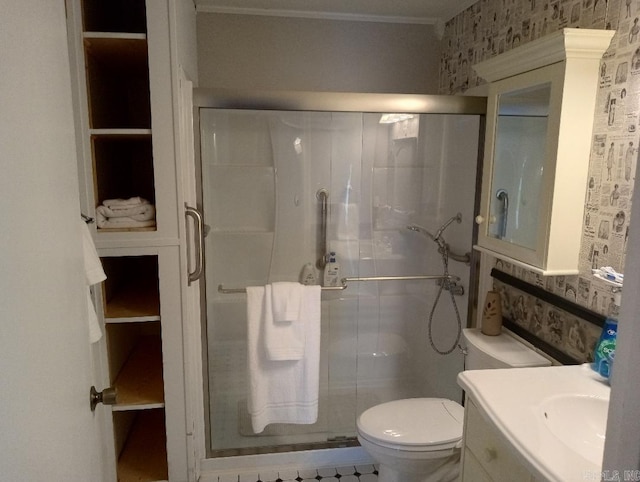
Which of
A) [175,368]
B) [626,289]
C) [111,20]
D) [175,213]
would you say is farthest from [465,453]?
[111,20]

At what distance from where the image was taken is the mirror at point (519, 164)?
5.32 feet

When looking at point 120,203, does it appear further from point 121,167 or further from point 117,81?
point 117,81

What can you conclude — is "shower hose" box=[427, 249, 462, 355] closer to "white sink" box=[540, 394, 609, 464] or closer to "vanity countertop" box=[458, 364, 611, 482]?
"vanity countertop" box=[458, 364, 611, 482]

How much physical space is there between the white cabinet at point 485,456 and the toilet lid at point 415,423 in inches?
15.2

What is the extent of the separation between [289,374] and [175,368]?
59cm

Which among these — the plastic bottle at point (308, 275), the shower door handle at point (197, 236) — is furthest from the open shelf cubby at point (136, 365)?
the plastic bottle at point (308, 275)

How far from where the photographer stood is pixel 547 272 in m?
1.55

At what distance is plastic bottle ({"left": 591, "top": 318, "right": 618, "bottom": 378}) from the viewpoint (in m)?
1.37

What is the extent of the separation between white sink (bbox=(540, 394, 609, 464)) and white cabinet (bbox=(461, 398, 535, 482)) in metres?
0.16

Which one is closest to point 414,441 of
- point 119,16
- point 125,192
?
point 125,192

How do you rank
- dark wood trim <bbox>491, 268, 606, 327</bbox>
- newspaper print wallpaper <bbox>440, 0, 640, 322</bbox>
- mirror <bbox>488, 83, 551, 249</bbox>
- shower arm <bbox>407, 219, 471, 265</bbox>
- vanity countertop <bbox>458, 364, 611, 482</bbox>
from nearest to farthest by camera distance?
vanity countertop <bbox>458, 364, 611, 482</bbox> < newspaper print wallpaper <bbox>440, 0, 640, 322</bbox> < dark wood trim <bbox>491, 268, 606, 327</bbox> < mirror <bbox>488, 83, 551, 249</bbox> < shower arm <bbox>407, 219, 471, 265</bbox>

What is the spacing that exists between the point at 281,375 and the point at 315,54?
1819mm

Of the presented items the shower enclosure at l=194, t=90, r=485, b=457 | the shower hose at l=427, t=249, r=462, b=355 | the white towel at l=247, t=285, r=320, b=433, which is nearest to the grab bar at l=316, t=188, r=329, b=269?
the shower enclosure at l=194, t=90, r=485, b=457

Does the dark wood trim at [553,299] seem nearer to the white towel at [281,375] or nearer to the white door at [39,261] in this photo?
the white towel at [281,375]
